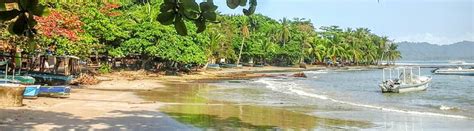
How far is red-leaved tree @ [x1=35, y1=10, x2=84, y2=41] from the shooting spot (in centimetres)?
2006

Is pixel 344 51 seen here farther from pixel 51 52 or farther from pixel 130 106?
pixel 130 106

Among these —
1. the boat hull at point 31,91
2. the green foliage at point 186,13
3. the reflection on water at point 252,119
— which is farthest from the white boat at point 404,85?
the green foliage at point 186,13

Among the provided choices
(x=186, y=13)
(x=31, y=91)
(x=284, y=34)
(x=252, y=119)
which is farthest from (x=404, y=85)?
(x=284, y=34)

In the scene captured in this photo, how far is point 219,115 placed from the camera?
14844mm

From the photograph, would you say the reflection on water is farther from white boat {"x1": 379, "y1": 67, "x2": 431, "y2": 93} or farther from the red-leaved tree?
white boat {"x1": 379, "y1": 67, "x2": 431, "y2": 93}

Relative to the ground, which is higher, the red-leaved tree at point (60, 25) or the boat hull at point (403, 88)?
the red-leaved tree at point (60, 25)

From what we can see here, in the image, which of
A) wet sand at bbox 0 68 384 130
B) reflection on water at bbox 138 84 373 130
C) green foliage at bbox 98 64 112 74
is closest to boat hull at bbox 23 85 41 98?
wet sand at bbox 0 68 384 130

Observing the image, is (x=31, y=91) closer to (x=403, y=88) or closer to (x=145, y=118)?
(x=145, y=118)

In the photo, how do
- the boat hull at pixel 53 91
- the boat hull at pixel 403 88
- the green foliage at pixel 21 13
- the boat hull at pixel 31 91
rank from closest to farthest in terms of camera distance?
the green foliage at pixel 21 13 → the boat hull at pixel 31 91 → the boat hull at pixel 53 91 → the boat hull at pixel 403 88

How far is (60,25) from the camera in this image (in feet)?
70.2

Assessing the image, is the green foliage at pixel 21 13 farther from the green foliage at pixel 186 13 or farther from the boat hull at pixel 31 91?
the boat hull at pixel 31 91

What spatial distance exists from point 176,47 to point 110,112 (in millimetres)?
24520

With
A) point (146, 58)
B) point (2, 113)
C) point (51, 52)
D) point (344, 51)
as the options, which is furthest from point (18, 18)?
point (344, 51)

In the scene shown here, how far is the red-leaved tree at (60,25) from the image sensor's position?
65.8 ft
